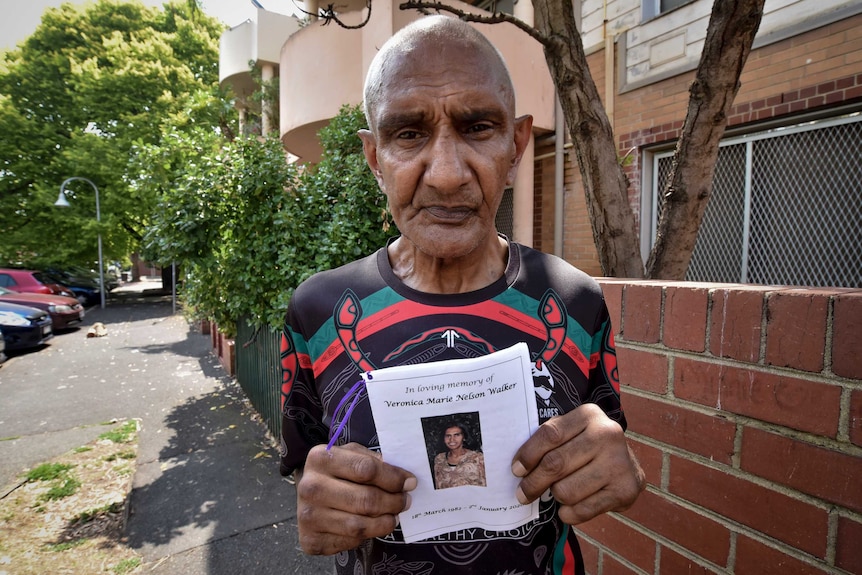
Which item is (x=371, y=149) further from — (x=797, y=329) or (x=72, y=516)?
(x=72, y=516)

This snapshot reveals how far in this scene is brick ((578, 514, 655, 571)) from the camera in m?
1.70

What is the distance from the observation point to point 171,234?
5.08 metres

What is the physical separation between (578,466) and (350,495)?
19.0 inches

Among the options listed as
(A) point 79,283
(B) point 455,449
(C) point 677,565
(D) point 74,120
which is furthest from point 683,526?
(D) point 74,120

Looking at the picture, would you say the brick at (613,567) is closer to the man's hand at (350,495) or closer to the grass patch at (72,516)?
the man's hand at (350,495)

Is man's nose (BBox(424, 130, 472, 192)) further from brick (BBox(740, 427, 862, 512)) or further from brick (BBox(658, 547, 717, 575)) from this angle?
brick (BBox(658, 547, 717, 575))

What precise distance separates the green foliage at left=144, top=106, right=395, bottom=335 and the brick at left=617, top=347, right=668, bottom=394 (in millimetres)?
2764

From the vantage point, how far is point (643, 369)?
1.73 meters

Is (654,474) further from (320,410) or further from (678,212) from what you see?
(678,212)

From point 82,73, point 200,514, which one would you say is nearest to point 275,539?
point 200,514

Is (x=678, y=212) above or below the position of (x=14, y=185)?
below

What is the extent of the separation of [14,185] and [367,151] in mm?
23951

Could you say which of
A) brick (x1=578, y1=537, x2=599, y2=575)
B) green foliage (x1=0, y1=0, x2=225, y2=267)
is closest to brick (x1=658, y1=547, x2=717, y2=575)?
brick (x1=578, y1=537, x2=599, y2=575)

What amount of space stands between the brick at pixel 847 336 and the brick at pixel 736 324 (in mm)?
182
